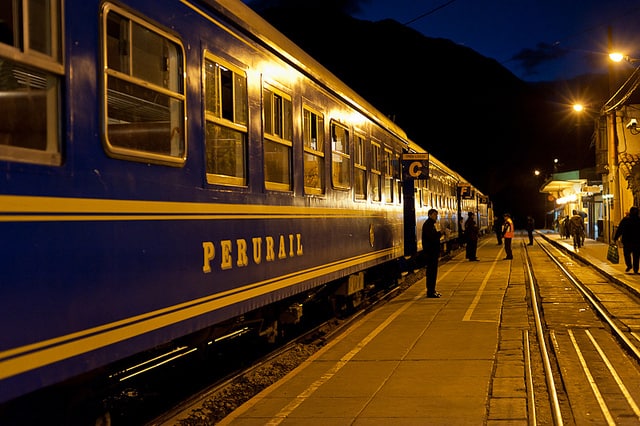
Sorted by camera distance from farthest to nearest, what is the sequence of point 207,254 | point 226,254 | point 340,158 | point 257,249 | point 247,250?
point 340,158, point 257,249, point 247,250, point 226,254, point 207,254

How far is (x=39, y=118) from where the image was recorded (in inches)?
139

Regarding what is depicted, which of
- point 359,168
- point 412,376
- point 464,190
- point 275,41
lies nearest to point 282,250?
point 412,376

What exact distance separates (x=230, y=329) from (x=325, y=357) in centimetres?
184

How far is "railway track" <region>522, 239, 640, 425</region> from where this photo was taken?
6.05m

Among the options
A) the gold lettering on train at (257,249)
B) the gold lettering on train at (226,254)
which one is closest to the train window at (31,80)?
the gold lettering on train at (226,254)

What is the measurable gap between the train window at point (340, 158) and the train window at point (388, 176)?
9.45 feet

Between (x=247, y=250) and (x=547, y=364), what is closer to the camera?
(x=247, y=250)

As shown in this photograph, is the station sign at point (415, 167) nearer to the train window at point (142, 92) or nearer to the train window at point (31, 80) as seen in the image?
the train window at point (142, 92)

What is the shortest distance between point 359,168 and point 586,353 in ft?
13.0

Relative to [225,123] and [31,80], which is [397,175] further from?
[31,80]

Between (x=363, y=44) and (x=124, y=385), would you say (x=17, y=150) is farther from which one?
(x=363, y=44)

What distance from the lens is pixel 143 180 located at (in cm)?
429

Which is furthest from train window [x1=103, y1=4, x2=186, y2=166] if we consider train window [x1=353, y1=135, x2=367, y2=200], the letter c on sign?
the letter c on sign

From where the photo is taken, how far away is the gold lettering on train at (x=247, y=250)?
205 inches
